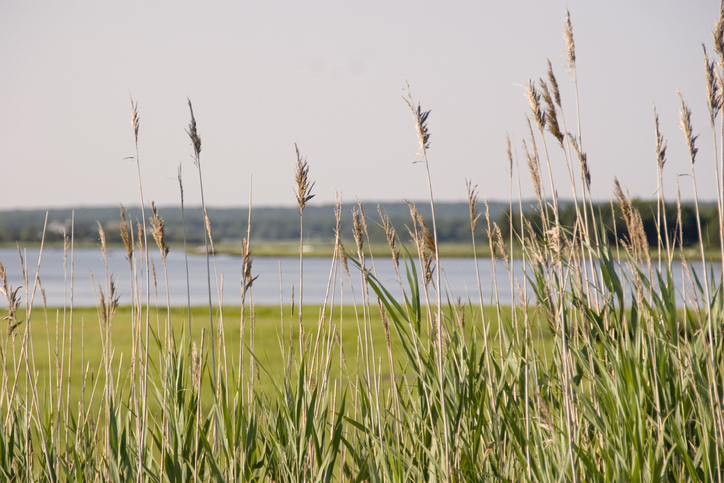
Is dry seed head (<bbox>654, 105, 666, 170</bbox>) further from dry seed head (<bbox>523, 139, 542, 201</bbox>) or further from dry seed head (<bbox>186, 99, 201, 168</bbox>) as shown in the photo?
dry seed head (<bbox>186, 99, 201, 168</bbox>)

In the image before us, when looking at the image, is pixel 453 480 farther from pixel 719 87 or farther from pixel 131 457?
pixel 719 87

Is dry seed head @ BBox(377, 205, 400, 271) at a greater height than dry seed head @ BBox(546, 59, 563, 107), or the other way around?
dry seed head @ BBox(546, 59, 563, 107)

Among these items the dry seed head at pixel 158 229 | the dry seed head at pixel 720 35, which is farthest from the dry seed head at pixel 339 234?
the dry seed head at pixel 720 35

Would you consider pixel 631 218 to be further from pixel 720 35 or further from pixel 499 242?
pixel 720 35

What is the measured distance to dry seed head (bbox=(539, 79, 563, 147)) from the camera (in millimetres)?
1685

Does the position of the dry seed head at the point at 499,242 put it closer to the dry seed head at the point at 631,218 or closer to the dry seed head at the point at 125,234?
the dry seed head at the point at 631,218

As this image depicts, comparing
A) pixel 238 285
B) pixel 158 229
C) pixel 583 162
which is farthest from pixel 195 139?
pixel 238 285

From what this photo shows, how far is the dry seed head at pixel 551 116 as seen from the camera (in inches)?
66.3

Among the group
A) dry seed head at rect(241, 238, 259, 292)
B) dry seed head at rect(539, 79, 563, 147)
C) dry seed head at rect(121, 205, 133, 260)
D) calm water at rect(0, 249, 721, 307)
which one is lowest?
calm water at rect(0, 249, 721, 307)

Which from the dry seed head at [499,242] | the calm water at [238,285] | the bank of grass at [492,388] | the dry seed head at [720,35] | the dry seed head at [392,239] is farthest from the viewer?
the calm water at [238,285]

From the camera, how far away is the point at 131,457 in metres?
2.21

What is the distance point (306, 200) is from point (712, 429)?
140 cm

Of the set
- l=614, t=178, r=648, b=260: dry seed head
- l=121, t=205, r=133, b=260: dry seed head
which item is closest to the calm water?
l=121, t=205, r=133, b=260: dry seed head

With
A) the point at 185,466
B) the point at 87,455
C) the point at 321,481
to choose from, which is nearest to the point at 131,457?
the point at 87,455
